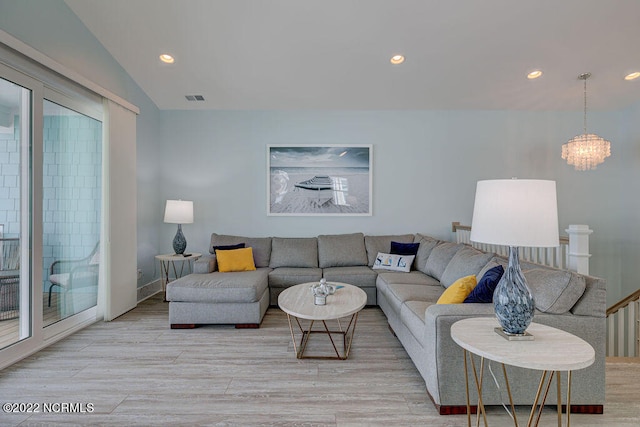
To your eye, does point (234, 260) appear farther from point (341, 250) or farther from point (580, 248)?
point (580, 248)

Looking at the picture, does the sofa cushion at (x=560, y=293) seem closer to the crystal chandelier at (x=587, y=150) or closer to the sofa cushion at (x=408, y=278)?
the sofa cushion at (x=408, y=278)

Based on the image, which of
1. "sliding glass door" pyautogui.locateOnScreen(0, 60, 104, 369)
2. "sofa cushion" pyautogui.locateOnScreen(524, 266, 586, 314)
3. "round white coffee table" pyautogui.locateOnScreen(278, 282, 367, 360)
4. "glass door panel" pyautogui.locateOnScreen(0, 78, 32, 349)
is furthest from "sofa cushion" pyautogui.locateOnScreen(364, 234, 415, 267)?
"glass door panel" pyautogui.locateOnScreen(0, 78, 32, 349)

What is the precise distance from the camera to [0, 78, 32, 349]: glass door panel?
2455mm

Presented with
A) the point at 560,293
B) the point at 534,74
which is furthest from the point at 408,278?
the point at 534,74

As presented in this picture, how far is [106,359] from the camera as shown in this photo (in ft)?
8.32

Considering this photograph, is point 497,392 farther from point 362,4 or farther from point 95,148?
point 95,148

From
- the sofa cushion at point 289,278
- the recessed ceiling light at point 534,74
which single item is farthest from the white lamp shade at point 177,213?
the recessed ceiling light at point 534,74

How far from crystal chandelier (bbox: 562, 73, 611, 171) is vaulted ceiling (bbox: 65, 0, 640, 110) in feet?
2.07

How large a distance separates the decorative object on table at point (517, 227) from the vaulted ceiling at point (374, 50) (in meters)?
2.24

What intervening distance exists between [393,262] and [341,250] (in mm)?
721

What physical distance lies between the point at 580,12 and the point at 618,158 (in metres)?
2.93

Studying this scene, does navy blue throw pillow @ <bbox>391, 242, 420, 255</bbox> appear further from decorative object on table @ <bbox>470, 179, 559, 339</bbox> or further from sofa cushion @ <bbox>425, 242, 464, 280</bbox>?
decorative object on table @ <bbox>470, 179, 559, 339</bbox>

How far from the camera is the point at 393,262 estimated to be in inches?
158

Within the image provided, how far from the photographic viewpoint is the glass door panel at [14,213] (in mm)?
2455
